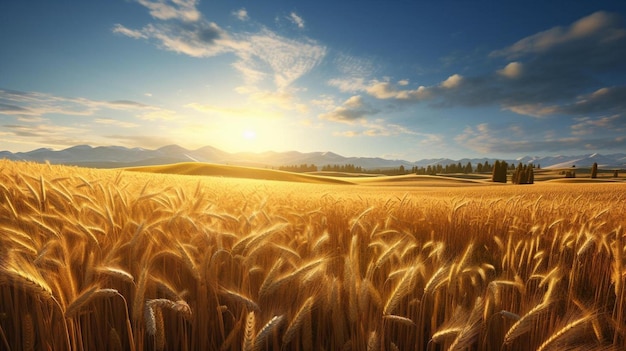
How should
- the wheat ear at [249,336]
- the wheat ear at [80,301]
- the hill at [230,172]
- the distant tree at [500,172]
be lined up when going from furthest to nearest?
the distant tree at [500,172]
the hill at [230,172]
the wheat ear at [80,301]
the wheat ear at [249,336]

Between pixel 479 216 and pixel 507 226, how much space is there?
0.46 m

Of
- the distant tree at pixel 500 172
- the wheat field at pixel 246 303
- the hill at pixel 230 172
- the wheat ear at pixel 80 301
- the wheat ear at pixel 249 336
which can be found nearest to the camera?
the wheat ear at pixel 249 336

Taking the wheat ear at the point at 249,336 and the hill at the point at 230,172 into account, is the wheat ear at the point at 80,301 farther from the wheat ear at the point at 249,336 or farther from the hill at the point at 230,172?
the hill at the point at 230,172

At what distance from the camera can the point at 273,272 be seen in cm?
152

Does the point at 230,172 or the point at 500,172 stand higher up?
the point at 500,172

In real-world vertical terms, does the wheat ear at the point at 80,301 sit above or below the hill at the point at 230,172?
above

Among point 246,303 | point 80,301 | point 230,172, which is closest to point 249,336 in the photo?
point 246,303

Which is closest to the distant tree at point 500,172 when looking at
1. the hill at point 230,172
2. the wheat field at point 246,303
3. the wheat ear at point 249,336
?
the hill at point 230,172

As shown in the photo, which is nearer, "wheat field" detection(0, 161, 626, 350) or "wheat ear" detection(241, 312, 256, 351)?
"wheat ear" detection(241, 312, 256, 351)

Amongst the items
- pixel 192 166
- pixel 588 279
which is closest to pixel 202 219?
pixel 588 279

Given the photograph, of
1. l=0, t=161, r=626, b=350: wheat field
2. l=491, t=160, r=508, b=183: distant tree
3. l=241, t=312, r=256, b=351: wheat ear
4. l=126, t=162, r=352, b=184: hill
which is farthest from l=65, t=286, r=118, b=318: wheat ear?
l=491, t=160, r=508, b=183: distant tree

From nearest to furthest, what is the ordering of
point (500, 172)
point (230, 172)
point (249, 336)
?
point (249, 336), point (230, 172), point (500, 172)

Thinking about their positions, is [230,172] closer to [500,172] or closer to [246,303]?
[500,172]

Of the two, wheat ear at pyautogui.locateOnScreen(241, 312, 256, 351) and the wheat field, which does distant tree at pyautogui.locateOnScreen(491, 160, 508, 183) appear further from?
wheat ear at pyautogui.locateOnScreen(241, 312, 256, 351)
